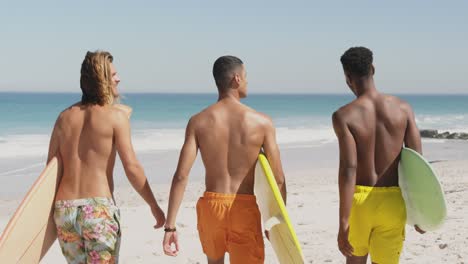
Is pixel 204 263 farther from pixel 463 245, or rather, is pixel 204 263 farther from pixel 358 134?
pixel 358 134

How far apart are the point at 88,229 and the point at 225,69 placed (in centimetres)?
129

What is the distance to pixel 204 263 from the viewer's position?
6.76 meters

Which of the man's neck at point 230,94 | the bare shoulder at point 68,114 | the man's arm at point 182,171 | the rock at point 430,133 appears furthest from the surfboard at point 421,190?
the rock at point 430,133

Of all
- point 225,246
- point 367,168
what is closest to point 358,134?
point 367,168

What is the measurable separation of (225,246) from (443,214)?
1.36 meters

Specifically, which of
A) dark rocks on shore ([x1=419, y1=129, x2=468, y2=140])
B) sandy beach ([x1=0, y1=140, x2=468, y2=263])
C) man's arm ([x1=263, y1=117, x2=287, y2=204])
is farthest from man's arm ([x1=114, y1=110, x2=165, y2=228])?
dark rocks on shore ([x1=419, y1=129, x2=468, y2=140])

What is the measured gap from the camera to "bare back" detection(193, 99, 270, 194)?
424 cm

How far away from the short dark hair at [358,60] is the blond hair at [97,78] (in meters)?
1.46

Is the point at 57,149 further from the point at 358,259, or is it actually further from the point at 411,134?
the point at 411,134

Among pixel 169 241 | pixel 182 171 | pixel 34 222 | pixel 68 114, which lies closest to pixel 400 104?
pixel 182 171

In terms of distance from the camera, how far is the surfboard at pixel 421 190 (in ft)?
13.9

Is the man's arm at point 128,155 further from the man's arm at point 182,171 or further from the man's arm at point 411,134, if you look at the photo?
the man's arm at point 411,134

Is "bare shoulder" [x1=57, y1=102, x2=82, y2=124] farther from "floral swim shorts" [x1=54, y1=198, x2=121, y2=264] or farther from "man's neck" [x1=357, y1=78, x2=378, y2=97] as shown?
"man's neck" [x1=357, y1=78, x2=378, y2=97]

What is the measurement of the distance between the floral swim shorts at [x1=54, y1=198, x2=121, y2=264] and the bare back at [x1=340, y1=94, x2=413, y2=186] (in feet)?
5.01
